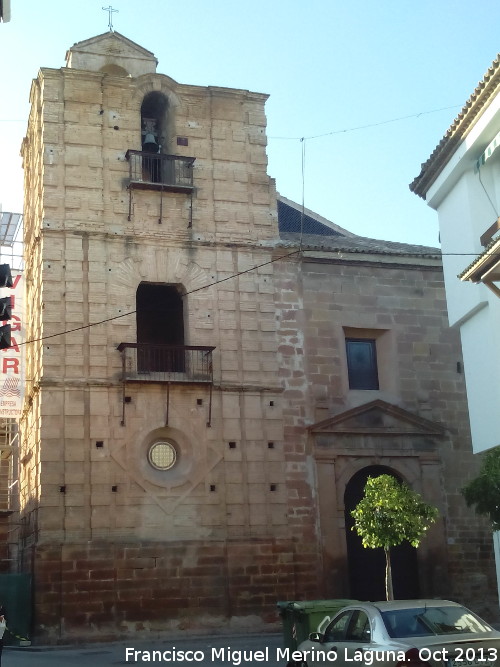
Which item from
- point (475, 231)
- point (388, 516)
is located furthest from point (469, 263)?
point (388, 516)

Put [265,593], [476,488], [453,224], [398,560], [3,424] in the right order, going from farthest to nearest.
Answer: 1. [3,424]
2. [398,560]
3. [265,593]
4. [453,224]
5. [476,488]

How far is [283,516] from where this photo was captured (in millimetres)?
22734

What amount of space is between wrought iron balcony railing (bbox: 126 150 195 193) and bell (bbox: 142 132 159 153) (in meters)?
0.27

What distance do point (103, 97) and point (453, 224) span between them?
9583mm

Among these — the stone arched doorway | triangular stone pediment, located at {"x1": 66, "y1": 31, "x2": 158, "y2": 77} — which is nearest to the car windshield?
the stone arched doorway

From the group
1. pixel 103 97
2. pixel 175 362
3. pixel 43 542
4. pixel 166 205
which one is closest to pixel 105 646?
pixel 43 542

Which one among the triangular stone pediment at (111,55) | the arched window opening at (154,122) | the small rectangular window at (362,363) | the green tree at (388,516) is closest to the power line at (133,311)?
the small rectangular window at (362,363)

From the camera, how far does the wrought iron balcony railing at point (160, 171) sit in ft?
78.6

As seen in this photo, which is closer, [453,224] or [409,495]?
[409,495]

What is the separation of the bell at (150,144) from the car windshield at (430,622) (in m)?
16.8

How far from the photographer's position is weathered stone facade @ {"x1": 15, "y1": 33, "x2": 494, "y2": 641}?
21453 millimetres

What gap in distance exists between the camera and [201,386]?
2284 centimetres

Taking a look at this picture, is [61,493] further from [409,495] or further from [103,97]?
[103,97]

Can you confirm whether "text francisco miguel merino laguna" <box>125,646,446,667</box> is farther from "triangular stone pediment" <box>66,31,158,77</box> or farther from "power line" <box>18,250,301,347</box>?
"triangular stone pediment" <box>66,31,158,77</box>
